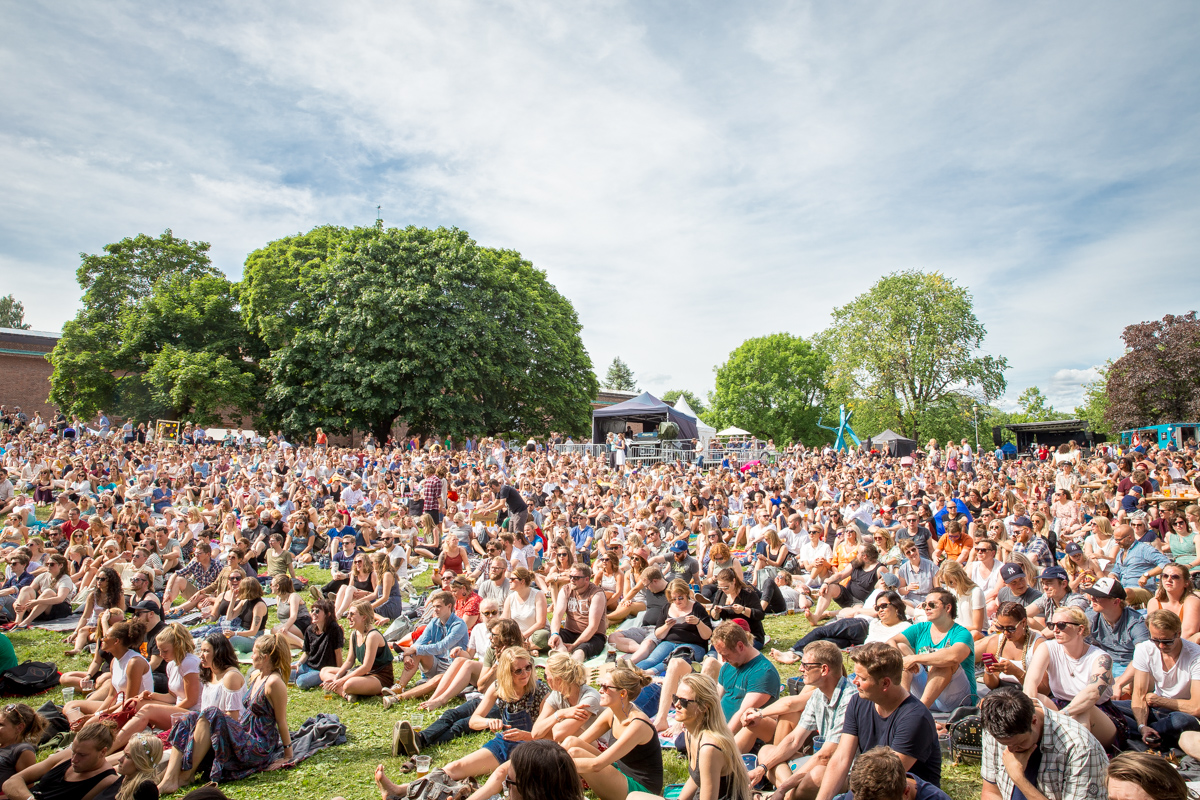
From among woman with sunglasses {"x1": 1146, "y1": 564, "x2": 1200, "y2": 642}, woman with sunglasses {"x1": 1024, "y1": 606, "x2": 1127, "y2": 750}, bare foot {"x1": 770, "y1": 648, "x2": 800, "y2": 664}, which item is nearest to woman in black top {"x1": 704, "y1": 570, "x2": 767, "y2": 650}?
bare foot {"x1": 770, "y1": 648, "x2": 800, "y2": 664}

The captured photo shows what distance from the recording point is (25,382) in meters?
41.2

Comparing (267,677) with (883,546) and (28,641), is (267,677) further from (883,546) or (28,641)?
(883,546)

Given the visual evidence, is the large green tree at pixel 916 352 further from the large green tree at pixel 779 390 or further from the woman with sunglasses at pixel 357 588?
the woman with sunglasses at pixel 357 588

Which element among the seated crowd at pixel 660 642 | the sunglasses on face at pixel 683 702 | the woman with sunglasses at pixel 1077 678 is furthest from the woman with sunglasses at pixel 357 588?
the woman with sunglasses at pixel 1077 678

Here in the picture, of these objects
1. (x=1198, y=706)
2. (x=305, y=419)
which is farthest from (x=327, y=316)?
(x=1198, y=706)

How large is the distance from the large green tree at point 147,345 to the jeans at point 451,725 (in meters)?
29.0

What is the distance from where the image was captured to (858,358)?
133 ft

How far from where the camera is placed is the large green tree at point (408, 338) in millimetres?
28062

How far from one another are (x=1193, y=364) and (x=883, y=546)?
112ft

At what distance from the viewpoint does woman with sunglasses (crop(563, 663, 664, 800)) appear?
4.01 m

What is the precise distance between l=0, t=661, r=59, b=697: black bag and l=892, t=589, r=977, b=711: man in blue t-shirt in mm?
7541

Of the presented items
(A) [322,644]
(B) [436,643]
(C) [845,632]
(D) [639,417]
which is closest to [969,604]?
(C) [845,632]

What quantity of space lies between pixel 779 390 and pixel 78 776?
180ft

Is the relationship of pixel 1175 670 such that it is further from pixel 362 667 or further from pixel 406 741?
pixel 362 667
